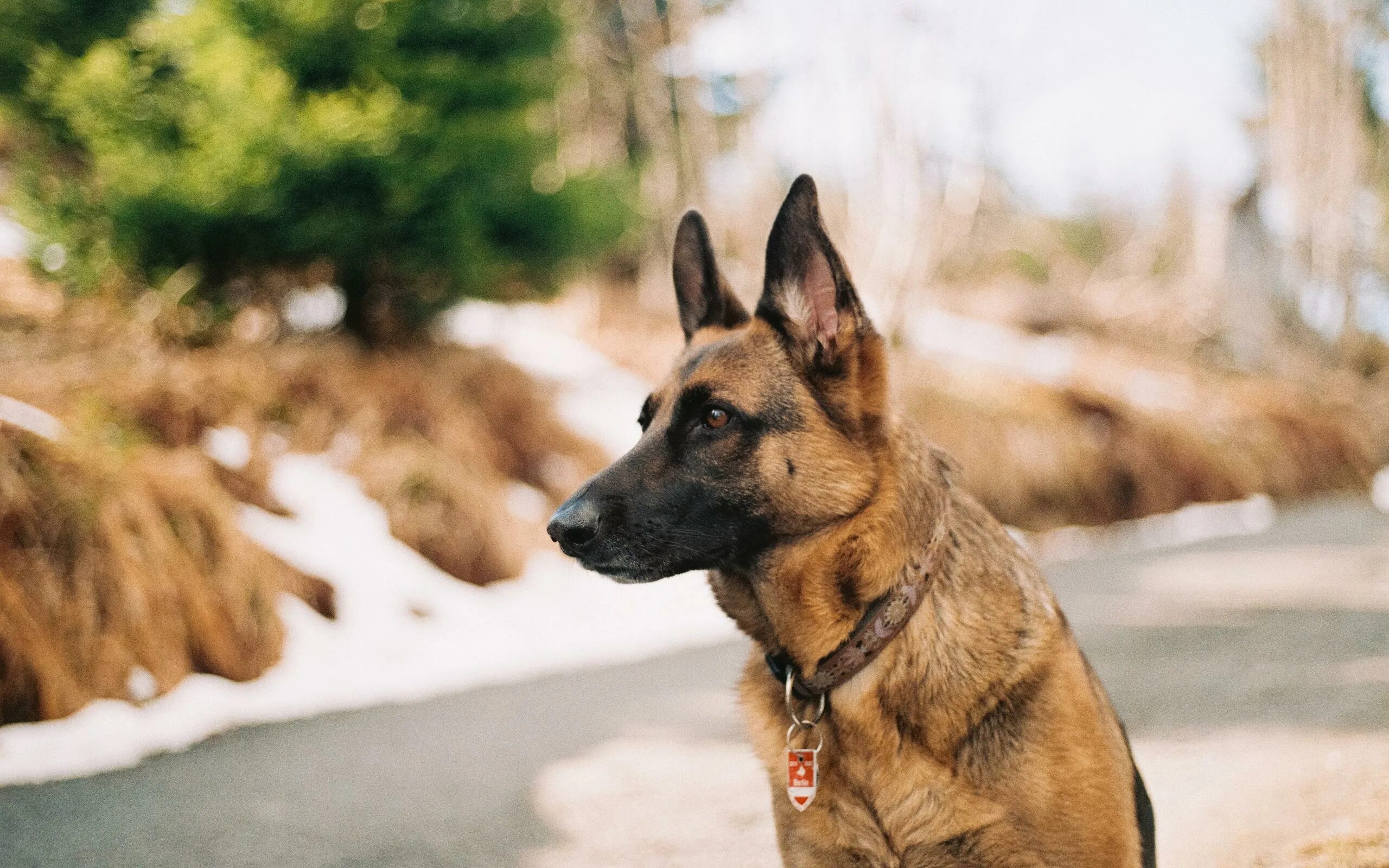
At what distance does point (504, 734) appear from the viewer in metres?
3.74

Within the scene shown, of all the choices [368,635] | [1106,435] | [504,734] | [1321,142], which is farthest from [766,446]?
[1321,142]

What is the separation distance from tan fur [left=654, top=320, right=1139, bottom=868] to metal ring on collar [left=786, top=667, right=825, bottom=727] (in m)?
0.03

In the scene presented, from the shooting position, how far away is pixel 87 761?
319 centimetres

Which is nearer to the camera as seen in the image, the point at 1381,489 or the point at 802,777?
the point at 802,777

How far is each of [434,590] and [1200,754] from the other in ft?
12.3

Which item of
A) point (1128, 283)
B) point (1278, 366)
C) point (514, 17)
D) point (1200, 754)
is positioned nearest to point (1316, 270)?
point (1278, 366)

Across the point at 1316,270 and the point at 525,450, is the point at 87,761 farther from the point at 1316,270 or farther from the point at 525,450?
the point at 1316,270

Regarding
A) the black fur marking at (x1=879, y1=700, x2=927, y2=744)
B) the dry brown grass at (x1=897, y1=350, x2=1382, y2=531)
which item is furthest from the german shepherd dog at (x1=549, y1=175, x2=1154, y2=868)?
the dry brown grass at (x1=897, y1=350, x2=1382, y2=531)

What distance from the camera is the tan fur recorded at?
6.25 ft

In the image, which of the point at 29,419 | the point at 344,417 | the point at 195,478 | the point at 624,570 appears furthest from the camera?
the point at 344,417

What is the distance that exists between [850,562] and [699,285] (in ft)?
3.28

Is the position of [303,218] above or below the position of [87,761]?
above

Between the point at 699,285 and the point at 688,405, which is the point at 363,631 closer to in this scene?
the point at 699,285

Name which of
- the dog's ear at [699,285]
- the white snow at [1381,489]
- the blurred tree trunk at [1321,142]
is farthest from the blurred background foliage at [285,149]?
the blurred tree trunk at [1321,142]
